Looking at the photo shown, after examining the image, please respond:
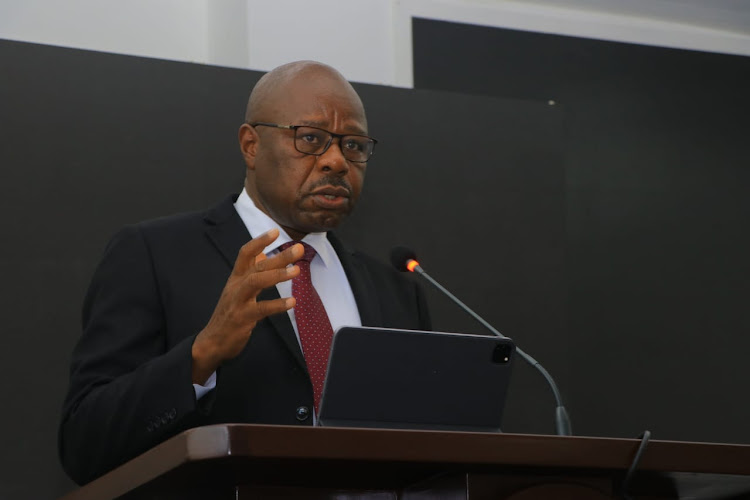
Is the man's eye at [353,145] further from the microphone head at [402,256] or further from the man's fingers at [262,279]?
the man's fingers at [262,279]

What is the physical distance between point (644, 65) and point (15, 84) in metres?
2.70

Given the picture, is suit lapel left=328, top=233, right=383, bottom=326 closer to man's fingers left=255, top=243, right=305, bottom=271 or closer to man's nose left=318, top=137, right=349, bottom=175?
man's nose left=318, top=137, right=349, bottom=175

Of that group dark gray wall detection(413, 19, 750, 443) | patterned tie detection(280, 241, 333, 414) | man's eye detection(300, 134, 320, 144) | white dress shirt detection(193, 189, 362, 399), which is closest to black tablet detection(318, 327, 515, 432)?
patterned tie detection(280, 241, 333, 414)

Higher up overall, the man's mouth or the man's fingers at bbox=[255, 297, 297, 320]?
the man's mouth

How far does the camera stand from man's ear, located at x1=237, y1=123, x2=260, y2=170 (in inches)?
107

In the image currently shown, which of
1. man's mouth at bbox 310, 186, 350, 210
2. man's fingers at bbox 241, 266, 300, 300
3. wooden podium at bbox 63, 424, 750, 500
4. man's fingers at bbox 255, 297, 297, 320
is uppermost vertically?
man's mouth at bbox 310, 186, 350, 210

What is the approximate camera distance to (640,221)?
4578 millimetres

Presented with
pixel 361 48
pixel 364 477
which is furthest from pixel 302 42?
pixel 364 477

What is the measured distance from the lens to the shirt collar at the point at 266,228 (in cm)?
261

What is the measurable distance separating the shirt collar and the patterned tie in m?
0.11

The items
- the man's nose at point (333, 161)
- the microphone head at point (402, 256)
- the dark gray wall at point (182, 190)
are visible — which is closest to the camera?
the man's nose at point (333, 161)

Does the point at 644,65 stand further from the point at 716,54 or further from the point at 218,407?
the point at 218,407

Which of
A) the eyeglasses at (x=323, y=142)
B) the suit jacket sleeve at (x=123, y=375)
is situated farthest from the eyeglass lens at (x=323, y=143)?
the suit jacket sleeve at (x=123, y=375)

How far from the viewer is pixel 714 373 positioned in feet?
14.8
